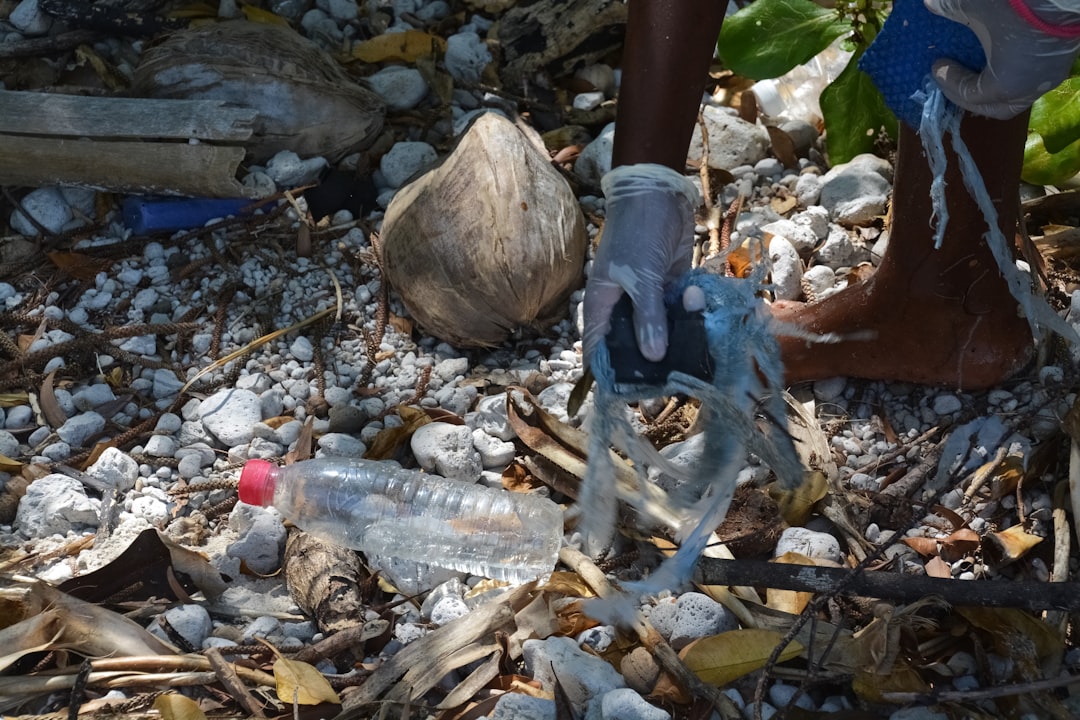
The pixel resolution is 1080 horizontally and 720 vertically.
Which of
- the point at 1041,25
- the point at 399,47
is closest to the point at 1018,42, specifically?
the point at 1041,25

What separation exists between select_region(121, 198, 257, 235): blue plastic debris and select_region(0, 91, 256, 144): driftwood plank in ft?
0.52

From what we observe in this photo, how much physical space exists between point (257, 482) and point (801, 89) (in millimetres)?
1797

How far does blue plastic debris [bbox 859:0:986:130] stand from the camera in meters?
1.39

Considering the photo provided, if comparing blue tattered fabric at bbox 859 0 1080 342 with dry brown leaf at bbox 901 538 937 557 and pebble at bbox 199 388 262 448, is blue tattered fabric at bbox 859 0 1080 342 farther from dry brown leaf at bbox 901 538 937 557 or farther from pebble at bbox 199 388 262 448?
pebble at bbox 199 388 262 448

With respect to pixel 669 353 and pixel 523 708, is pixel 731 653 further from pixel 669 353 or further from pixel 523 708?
pixel 669 353

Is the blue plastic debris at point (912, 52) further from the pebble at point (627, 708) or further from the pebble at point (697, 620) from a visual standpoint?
the pebble at point (627, 708)

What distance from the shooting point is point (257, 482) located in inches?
73.5

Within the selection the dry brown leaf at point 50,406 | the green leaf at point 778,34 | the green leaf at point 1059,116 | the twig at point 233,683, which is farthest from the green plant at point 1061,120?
the dry brown leaf at point 50,406

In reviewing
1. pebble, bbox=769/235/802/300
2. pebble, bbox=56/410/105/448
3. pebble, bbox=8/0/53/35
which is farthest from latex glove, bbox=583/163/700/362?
pebble, bbox=8/0/53/35

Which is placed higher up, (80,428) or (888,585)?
(888,585)

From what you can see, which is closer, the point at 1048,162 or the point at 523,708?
the point at 523,708

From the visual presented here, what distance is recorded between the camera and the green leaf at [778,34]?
7.48ft

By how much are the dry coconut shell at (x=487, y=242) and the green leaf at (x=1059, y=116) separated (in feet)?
3.23

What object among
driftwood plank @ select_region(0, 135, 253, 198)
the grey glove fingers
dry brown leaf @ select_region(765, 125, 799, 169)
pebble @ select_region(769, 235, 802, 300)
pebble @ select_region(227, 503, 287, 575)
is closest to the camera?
the grey glove fingers
